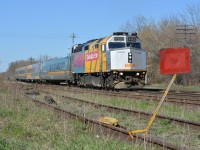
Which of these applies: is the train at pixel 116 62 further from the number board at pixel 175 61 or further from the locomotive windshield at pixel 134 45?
the number board at pixel 175 61

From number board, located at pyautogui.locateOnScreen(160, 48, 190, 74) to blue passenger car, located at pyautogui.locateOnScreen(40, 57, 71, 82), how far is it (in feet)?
75.9

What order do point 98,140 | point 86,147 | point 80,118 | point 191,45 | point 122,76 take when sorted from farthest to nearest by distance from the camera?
1. point 191,45
2. point 122,76
3. point 80,118
4. point 98,140
5. point 86,147

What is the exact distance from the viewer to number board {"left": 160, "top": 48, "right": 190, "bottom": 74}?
7004 millimetres

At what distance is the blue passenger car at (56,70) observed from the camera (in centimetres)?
3111

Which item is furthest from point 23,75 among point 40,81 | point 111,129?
point 111,129

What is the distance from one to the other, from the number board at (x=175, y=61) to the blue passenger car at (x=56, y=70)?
75.9 ft

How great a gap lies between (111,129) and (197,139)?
1.77 m

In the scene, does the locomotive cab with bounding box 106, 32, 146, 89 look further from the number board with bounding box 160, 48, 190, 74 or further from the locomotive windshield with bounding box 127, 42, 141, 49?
the number board with bounding box 160, 48, 190, 74

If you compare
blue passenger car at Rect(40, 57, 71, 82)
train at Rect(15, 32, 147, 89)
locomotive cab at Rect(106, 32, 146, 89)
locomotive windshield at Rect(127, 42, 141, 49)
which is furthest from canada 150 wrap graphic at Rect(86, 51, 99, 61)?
blue passenger car at Rect(40, 57, 71, 82)

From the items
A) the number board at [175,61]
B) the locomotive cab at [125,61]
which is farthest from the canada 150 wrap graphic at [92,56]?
the number board at [175,61]

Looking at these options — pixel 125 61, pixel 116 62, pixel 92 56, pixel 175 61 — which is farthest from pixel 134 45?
pixel 175 61

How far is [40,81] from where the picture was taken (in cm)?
4588

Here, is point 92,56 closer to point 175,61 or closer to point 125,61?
point 125,61

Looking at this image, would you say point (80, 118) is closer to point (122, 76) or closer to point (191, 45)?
point (122, 76)
